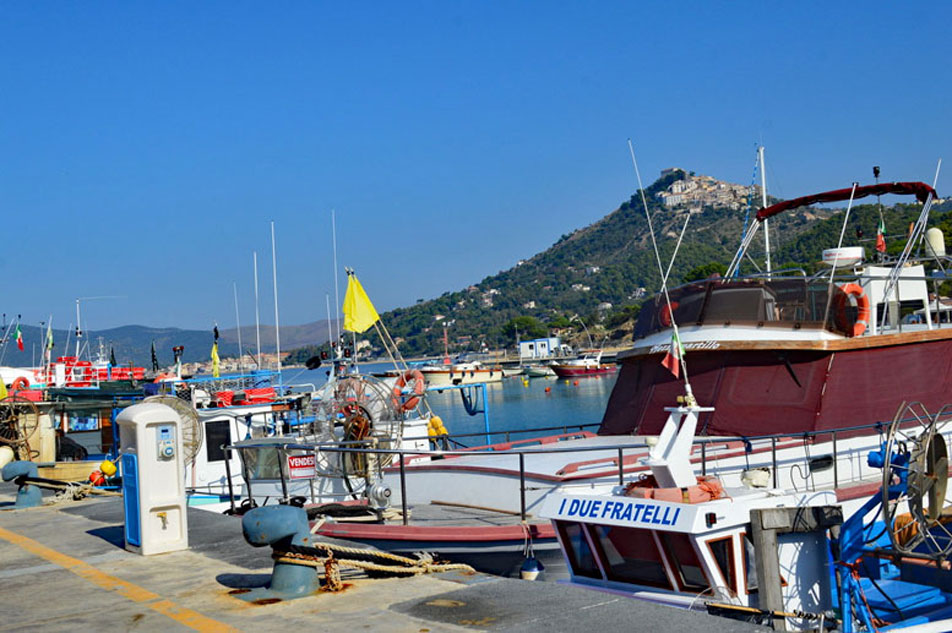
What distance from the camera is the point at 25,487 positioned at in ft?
48.7

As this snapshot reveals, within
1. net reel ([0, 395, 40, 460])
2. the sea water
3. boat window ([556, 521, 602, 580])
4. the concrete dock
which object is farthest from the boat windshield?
the sea water

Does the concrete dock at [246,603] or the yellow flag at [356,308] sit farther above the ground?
the yellow flag at [356,308]

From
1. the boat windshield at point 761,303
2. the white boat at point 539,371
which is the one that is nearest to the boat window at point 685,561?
the boat windshield at point 761,303

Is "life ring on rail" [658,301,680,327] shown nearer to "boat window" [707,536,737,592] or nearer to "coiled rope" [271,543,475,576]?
"boat window" [707,536,737,592]

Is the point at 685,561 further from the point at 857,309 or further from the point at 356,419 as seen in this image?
the point at 356,419

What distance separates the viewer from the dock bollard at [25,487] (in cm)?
1462

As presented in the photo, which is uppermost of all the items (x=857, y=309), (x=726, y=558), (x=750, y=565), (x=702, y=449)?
(x=857, y=309)

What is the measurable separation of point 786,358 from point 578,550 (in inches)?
243

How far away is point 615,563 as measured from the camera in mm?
9805

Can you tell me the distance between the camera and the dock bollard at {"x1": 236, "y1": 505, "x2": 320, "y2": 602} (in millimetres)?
8086

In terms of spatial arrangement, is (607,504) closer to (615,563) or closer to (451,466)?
(615,563)

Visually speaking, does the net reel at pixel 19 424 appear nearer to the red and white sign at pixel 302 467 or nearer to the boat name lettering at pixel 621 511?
the red and white sign at pixel 302 467

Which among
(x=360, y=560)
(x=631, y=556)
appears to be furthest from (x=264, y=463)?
(x=631, y=556)

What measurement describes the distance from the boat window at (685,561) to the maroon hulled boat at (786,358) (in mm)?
5642
